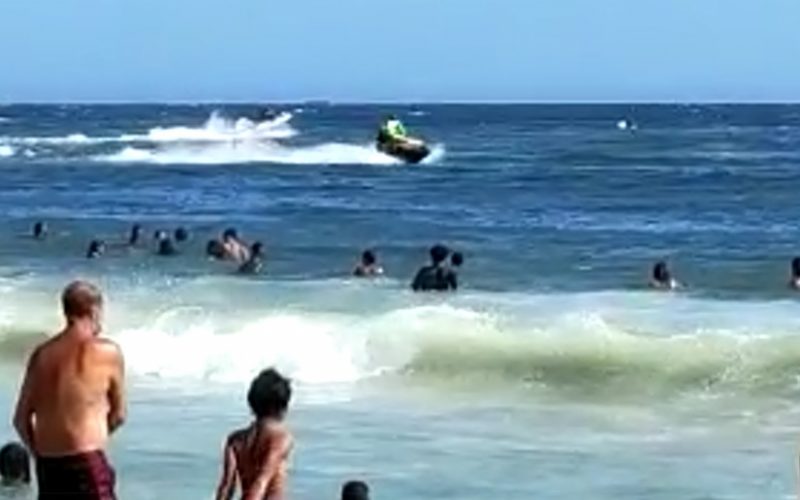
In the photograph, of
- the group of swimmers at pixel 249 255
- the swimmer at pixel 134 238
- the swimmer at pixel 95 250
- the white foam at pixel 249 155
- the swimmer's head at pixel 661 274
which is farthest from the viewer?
the white foam at pixel 249 155

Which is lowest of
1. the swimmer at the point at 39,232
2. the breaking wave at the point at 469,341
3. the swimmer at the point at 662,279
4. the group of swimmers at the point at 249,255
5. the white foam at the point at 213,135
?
the breaking wave at the point at 469,341

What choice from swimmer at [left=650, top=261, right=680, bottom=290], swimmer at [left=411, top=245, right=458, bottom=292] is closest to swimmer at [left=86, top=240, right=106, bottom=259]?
swimmer at [left=411, top=245, right=458, bottom=292]

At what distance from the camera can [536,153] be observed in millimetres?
68750

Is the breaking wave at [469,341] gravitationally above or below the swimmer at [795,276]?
below

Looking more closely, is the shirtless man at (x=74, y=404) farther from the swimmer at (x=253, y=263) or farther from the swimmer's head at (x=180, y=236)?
the swimmer's head at (x=180, y=236)

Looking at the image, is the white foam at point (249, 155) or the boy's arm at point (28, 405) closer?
the boy's arm at point (28, 405)

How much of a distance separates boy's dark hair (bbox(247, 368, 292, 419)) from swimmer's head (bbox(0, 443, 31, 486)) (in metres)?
4.12

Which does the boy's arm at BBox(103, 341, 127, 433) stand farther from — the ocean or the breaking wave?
the breaking wave

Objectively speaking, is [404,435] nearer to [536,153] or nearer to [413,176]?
[413,176]

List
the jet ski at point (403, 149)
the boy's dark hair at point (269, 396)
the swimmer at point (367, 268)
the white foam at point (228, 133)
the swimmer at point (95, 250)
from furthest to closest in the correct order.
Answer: the white foam at point (228, 133) → the jet ski at point (403, 149) → the swimmer at point (95, 250) → the swimmer at point (367, 268) → the boy's dark hair at point (269, 396)

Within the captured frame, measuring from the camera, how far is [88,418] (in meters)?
8.49

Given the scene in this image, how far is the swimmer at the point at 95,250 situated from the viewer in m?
30.6

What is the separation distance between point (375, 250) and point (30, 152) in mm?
40353

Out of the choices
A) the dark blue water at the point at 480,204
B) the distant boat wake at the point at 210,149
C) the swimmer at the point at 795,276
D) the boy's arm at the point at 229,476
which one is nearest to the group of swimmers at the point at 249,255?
the dark blue water at the point at 480,204
